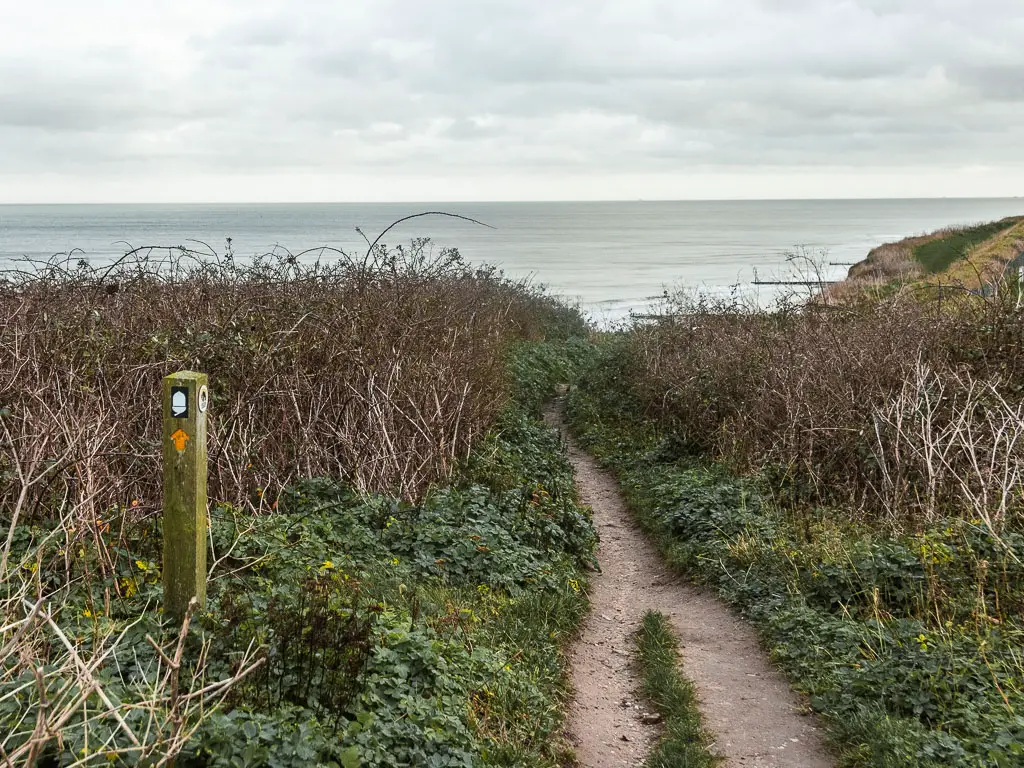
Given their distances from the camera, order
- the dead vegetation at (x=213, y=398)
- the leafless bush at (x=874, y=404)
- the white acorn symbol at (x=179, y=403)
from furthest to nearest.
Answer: the leafless bush at (x=874, y=404) < the dead vegetation at (x=213, y=398) < the white acorn symbol at (x=179, y=403)

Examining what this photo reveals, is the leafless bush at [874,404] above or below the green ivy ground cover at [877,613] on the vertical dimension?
above

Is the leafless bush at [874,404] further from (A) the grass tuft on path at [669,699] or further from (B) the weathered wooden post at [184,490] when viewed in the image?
(B) the weathered wooden post at [184,490]

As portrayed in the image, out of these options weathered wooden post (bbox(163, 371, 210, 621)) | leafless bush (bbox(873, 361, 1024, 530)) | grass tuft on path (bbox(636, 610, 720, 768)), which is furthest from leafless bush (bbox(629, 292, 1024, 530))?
weathered wooden post (bbox(163, 371, 210, 621))

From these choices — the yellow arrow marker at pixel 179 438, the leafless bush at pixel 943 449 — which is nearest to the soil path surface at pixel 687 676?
the leafless bush at pixel 943 449

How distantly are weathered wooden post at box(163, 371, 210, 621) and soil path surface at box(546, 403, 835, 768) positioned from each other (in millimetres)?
2841

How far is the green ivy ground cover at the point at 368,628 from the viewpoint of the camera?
423cm

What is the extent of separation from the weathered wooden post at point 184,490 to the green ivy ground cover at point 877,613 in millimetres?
4236

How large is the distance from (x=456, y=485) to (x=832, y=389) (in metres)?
4.83

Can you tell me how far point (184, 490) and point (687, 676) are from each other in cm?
427

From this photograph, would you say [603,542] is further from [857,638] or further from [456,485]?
[857,638]

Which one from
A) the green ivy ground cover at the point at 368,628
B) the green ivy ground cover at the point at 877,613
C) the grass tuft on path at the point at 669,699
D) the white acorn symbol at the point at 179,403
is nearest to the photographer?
the green ivy ground cover at the point at 368,628

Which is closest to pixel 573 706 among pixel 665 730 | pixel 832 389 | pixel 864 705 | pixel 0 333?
pixel 665 730

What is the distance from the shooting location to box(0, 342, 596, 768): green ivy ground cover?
167 inches

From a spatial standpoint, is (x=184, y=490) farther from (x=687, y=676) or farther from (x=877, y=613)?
(x=877, y=613)
